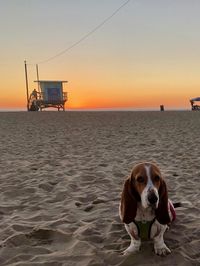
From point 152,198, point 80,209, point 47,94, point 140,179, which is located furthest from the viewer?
point 47,94

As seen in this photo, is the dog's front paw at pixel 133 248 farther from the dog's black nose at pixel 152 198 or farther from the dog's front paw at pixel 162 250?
the dog's black nose at pixel 152 198

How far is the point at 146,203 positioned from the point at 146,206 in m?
0.05

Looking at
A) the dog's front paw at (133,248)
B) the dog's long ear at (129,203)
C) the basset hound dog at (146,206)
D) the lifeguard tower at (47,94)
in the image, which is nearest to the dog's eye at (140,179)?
the basset hound dog at (146,206)

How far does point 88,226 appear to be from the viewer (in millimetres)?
5078

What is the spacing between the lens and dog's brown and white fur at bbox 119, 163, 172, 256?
12.7 feet

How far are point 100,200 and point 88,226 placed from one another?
48.8 inches

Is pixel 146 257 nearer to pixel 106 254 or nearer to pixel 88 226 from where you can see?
pixel 106 254

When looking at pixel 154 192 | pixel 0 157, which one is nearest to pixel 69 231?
pixel 154 192

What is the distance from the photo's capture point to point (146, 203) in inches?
150

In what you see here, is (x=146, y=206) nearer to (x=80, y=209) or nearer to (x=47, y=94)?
(x=80, y=209)

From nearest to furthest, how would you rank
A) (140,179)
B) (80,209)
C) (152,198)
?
(152,198), (140,179), (80,209)

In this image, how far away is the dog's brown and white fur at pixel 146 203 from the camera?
3867 millimetres

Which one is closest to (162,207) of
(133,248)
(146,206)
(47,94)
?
(146,206)

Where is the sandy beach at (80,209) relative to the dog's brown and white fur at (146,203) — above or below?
below
